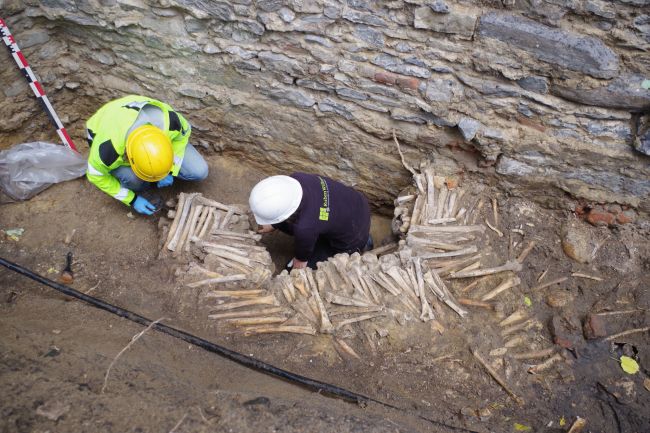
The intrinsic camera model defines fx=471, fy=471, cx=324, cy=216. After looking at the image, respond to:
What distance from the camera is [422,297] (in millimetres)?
4352

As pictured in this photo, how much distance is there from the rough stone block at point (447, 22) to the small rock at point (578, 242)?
2.25 m

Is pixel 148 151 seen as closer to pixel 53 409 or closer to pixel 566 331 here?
pixel 53 409

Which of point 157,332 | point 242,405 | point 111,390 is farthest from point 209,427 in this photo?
point 157,332

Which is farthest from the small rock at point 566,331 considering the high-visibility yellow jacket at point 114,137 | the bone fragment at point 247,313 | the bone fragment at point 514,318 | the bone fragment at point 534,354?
the high-visibility yellow jacket at point 114,137

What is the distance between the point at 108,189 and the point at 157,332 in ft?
5.72

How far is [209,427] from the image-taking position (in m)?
3.03

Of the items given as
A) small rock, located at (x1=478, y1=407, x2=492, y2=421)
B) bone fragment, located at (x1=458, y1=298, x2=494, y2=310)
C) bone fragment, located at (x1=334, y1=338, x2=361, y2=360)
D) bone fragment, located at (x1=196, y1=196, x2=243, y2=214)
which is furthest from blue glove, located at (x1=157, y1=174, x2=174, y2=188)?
small rock, located at (x1=478, y1=407, x2=492, y2=421)

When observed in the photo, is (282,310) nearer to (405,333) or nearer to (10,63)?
(405,333)

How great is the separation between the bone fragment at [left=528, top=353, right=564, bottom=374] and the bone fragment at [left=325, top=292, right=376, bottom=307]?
1475 millimetres

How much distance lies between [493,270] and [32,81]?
553cm

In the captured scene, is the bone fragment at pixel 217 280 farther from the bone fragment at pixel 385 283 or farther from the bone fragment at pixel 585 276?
the bone fragment at pixel 585 276

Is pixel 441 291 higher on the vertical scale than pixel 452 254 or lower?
lower

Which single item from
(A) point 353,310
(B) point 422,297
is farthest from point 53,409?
(B) point 422,297

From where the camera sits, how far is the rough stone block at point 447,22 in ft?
14.0
